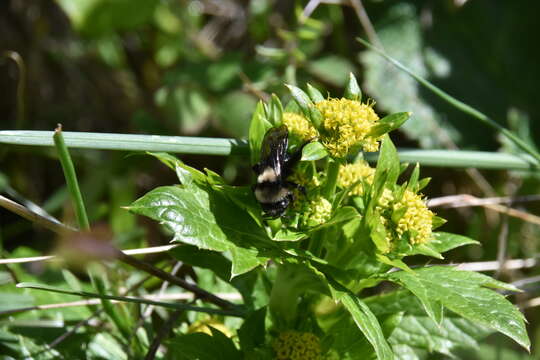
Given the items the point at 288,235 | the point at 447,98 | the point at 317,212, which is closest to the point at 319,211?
the point at 317,212

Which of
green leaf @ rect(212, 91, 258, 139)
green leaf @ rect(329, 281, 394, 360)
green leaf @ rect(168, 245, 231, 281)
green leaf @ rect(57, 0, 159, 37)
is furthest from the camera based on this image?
green leaf @ rect(57, 0, 159, 37)

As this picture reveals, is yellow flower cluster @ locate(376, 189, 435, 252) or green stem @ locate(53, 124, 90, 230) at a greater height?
green stem @ locate(53, 124, 90, 230)

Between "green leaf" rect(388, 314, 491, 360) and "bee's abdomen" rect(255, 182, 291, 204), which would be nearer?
"bee's abdomen" rect(255, 182, 291, 204)

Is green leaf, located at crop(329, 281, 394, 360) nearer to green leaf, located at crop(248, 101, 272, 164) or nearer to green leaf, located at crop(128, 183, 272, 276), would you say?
green leaf, located at crop(128, 183, 272, 276)

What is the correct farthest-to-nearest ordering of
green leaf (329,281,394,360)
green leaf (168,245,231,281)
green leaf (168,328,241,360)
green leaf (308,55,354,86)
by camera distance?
1. green leaf (308,55,354,86)
2. green leaf (168,245,231,281)
3. green leaf (168,328,241,360)
4. green leaf (329,281,394,360)

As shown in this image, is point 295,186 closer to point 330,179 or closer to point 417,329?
point 330,179

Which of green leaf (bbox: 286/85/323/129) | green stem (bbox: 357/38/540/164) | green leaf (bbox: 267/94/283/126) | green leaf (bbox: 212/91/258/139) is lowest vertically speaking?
green leaf (bbox: 286/85/323/129)

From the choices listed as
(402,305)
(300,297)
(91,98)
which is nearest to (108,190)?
(91,98)

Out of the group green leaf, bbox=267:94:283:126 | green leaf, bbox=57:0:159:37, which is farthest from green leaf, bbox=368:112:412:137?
green leaf, bbox=57:0:159:37
